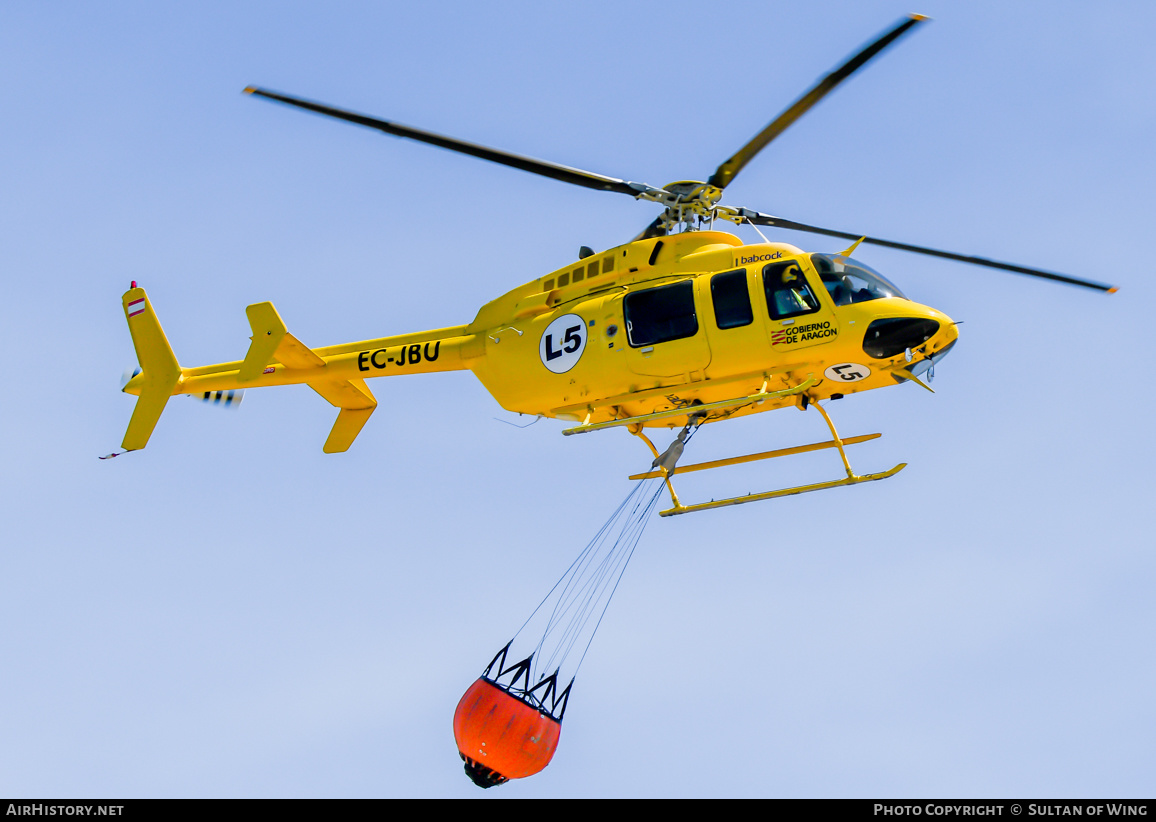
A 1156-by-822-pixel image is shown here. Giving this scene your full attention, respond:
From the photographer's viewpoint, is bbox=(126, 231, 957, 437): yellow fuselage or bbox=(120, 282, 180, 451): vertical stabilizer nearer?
bbox=(126, 231, 957, 437): yellow fuselage

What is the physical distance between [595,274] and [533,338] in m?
0.94

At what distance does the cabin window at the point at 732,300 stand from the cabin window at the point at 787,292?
0.21 metres

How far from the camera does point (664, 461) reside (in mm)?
15242

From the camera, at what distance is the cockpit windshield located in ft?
46.3

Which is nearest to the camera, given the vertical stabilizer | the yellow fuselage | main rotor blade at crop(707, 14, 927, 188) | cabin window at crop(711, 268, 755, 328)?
main rotor blade at crop(707, 14, 927, 188)

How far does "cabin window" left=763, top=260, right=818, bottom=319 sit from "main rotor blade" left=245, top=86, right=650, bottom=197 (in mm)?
1789

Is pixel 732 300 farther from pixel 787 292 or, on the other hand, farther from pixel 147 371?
pixel 147 371

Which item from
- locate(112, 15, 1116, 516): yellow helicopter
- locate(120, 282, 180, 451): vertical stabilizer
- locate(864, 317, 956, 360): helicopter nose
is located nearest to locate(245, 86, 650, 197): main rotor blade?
locate(112, 15, 1116, 516): yellow helicopter

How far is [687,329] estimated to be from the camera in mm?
14484

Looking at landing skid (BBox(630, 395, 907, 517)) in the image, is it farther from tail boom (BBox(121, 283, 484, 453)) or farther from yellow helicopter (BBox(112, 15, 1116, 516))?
tail boom (BBox(121, 283, 484, 453))

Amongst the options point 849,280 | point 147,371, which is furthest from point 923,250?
point 147,371

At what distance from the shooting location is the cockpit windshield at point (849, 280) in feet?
46.3
